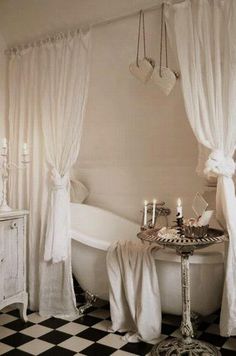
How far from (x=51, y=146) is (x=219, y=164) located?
4.81 ft

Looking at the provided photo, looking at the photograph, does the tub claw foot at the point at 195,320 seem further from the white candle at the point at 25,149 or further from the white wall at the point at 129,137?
the white candle at the point at 25,149

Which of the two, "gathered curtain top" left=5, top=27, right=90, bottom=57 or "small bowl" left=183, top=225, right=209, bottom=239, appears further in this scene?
"gathered curtain top" left=5, top=27, right=90, bottom=57

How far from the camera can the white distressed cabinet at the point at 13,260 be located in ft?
9.25

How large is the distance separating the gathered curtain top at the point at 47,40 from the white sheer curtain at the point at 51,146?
0.04 feet

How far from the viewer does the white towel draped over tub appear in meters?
2.53

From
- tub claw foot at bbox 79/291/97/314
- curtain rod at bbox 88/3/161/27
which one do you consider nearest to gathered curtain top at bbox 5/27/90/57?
curtain rod at bbox 88/3/161/27

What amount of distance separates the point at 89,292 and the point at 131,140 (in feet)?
5.13

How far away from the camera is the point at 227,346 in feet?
8.09

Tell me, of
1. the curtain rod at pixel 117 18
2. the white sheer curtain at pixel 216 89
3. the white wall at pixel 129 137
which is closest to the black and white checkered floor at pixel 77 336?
the white sheer curtain at pixel 216 89

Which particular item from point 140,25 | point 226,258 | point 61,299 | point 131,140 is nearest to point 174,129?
point 131,140

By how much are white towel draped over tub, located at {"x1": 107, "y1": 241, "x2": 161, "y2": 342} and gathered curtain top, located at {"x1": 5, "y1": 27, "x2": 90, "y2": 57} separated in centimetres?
176

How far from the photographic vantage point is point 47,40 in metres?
3.20

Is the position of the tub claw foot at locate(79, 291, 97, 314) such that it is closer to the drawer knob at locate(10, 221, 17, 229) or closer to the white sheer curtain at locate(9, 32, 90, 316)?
the white sheer curtain at locate(9, 32, 90, 316)

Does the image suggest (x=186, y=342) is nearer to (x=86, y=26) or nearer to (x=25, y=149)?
(x=25, y=149)
